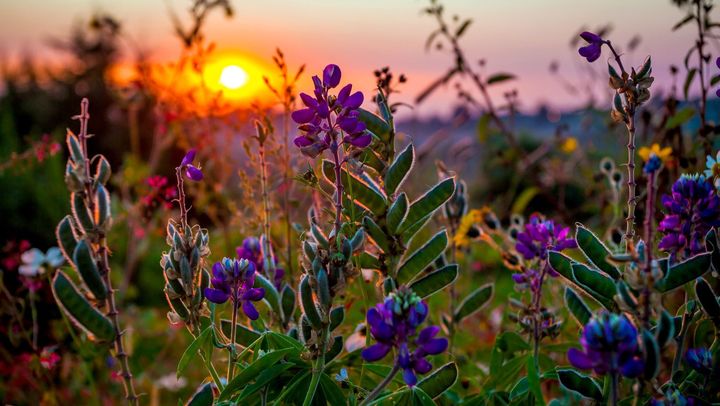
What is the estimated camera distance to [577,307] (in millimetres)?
1210

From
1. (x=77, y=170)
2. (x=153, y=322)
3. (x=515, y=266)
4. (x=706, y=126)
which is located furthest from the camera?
(x=153, y=322)

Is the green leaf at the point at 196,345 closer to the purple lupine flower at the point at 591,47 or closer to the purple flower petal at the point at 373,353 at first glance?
the purple flower petal at the point at 373,353

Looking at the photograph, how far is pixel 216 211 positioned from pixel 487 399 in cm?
168

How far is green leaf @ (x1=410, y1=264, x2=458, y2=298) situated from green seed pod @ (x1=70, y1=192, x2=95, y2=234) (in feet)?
1.95

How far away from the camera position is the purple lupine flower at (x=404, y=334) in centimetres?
96

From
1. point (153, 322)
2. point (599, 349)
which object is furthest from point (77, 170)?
point (153, 322)

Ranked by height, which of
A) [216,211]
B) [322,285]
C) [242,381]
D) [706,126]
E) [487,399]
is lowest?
[487,399]

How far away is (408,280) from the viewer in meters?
1.37

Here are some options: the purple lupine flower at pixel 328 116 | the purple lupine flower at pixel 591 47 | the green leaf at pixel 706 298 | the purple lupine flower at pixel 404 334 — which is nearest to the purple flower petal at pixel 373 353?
the purple lupine flower at pixel 404 334

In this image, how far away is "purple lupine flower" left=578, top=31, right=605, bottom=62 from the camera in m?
1.29

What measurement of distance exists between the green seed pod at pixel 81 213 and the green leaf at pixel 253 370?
1.02ft

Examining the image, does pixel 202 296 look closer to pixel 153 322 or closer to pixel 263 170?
pixel 263 170

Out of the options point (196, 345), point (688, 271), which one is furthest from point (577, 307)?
point (196, 345)

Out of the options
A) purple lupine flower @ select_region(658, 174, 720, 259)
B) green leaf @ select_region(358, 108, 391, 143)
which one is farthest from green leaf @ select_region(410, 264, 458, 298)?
purple lupine flower @ select_region(658, 174, 720, 259)
